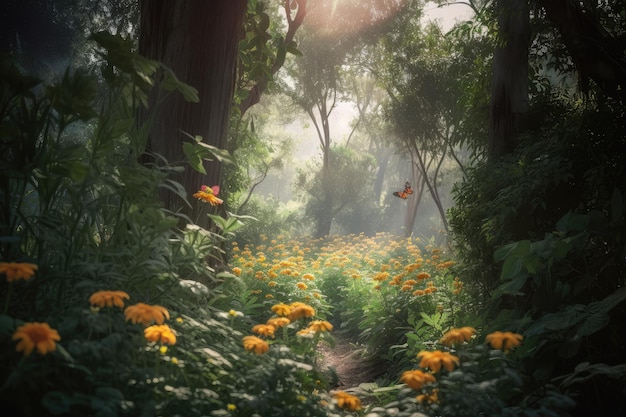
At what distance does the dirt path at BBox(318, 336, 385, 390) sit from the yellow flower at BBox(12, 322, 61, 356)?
2755 millimetres

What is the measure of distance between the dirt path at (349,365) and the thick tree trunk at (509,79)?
2499mm

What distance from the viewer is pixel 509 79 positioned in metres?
5.32

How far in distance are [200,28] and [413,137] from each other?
12.9 metres

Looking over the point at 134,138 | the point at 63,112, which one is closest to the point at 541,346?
the point at 134,138

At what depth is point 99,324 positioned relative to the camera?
5.48ft

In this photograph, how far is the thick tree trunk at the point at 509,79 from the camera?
5.16 meters

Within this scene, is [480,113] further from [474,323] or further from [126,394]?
[126,394]

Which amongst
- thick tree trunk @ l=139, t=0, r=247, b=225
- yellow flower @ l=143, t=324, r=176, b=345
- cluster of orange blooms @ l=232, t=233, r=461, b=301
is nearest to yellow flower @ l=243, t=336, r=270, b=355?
yellow flower @ l=143, t=324, r=176, b=345

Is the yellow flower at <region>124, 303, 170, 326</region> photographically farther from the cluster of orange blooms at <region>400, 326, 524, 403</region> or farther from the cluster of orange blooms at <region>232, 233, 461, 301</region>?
the cluster of orange blooms at <region>232, 233, 461, 301</region>

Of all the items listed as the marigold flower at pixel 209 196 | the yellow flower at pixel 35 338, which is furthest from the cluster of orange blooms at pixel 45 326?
the marigold flower at pixel 209 196

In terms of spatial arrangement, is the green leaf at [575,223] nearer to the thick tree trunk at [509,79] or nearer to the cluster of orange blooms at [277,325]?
the cluster of orange blooms at [277,325]

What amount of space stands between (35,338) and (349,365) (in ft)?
13.2

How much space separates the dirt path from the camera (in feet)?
14.6

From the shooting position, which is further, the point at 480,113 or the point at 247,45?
the point at 480,113
